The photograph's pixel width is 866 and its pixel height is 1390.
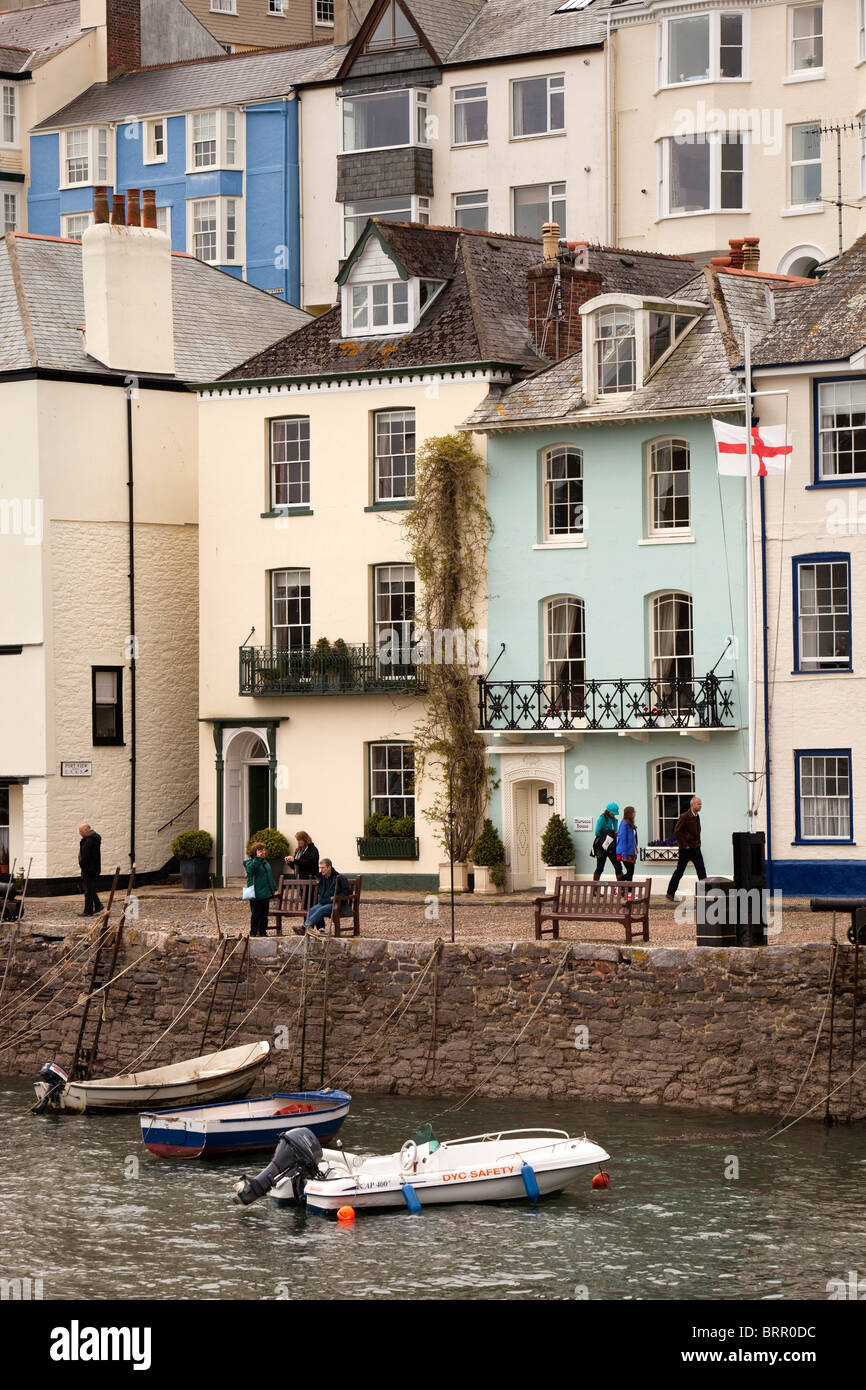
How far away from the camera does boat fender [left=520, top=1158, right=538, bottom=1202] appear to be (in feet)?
94.6

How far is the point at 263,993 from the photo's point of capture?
37.0 metres

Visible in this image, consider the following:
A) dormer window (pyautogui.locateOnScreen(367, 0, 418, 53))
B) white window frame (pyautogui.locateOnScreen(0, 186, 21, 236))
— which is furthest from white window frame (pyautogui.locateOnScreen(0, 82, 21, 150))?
dormer window (pyautogui.locateOnScreen(367, 0, 418, 53))

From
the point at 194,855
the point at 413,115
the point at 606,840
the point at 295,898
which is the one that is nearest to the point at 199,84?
the point at 413,115

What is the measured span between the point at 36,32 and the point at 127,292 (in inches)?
1264

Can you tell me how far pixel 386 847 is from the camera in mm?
45094

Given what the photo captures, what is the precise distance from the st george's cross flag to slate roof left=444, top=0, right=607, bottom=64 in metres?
25.6

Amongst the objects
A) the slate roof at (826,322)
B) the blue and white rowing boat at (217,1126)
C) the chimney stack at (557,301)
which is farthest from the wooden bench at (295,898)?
the chimney stack at (557,301)

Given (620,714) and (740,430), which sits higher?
(740,430)

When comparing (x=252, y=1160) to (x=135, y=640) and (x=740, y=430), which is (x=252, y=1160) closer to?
(x=740, y=430)

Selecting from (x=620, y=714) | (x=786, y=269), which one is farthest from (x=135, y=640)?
(x=786, y=269)

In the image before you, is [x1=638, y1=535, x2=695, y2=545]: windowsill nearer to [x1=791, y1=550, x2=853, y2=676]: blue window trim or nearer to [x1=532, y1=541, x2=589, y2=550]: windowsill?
[x1=532, y1=541, x2=589, y2=550]: windowsill

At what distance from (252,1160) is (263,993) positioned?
Result: 5.02 metres

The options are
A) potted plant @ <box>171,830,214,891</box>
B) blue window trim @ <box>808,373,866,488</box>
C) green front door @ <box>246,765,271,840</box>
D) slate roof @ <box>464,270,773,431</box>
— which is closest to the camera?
blue window trim @ <box>808,373,866,488</box>

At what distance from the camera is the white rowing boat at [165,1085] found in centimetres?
3412
